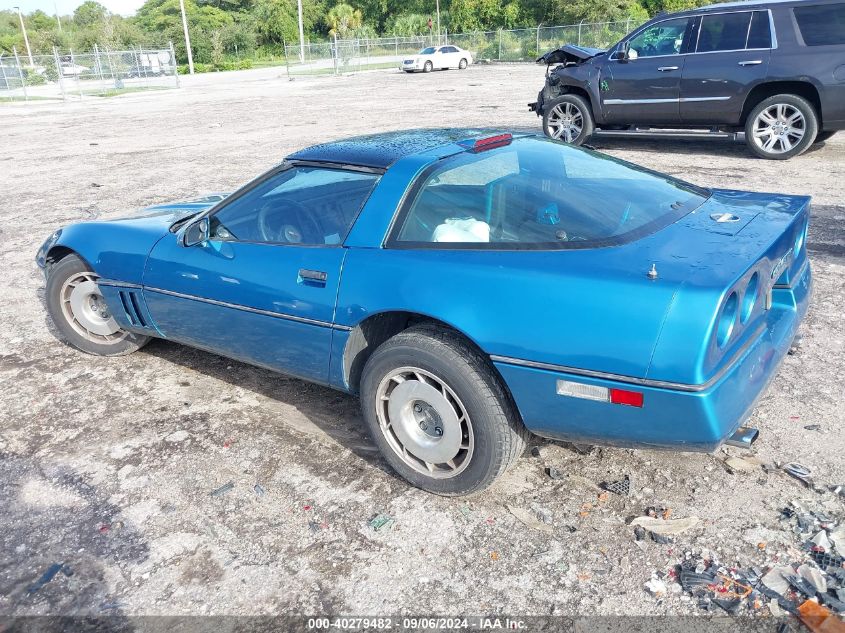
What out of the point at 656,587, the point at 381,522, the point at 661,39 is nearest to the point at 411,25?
the point at 661,39

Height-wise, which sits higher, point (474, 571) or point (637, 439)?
point (637, 439)

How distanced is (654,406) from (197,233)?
2554 millimetres

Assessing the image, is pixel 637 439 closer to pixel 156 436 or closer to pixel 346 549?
pixel 346 549

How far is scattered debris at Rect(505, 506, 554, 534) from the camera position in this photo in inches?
109

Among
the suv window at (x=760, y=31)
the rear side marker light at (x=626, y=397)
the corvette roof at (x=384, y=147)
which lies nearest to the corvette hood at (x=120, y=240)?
the corvette roof at (x=384, y=147)

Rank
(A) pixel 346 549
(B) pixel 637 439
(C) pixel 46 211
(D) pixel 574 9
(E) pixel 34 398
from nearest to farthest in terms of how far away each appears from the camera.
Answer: (B) pixel 637 439 → (A) pixel 346 549 → (E) pixel 34 398 → (C) pixel 46 211 → (D) pixel 574 9

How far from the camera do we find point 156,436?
12.0 ft

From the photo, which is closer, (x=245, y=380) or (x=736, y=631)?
(x=736, y=631)

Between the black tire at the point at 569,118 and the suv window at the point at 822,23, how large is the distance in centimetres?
293

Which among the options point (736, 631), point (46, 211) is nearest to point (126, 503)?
point (736, 631)

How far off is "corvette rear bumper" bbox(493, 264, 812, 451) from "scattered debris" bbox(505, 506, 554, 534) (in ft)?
1.23

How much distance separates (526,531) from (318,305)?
1335mm

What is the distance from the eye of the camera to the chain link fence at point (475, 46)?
39031mm

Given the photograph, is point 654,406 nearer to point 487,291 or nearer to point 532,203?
point 487,291
